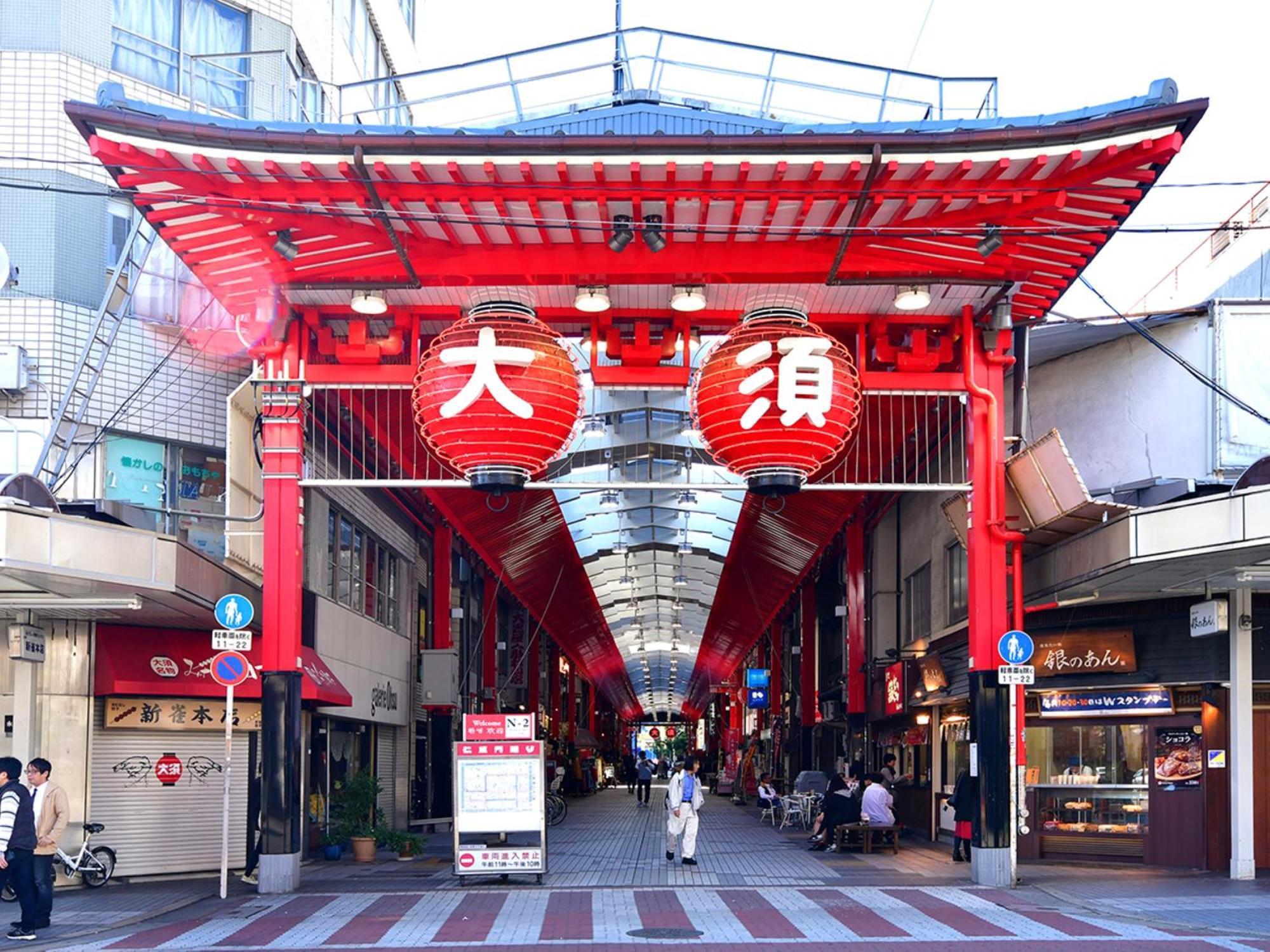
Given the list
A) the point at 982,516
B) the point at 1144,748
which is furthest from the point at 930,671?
the point at 982,516

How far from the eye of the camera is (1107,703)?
19.9 meters

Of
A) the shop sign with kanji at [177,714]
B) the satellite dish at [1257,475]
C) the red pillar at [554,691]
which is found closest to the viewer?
the satellite dish at [1257,475]

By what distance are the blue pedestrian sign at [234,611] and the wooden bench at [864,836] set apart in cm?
1075

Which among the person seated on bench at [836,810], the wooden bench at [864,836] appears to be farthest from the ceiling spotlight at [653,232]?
the person seated on bench at [836,810]

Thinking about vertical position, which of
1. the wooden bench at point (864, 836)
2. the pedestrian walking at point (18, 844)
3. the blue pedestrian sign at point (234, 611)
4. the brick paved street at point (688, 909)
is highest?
the blue pedestrian sign at point (234, 611)

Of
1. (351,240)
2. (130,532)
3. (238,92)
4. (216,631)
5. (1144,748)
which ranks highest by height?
(238,92)

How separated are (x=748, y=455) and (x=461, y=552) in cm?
2182

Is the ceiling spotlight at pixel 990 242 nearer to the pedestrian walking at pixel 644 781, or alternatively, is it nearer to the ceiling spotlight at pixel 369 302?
the ceiling spotlight at pixel 369 302

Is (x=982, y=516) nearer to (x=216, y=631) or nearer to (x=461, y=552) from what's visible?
(x=216, y=631)

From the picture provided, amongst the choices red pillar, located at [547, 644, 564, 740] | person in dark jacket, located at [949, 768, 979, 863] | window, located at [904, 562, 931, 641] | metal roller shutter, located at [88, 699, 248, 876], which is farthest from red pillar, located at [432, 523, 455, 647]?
red pillar, located at [547, 644, 564, 740]

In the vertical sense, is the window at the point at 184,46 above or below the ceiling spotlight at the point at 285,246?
above

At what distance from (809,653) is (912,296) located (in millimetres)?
25353

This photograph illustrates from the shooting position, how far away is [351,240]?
678 inches

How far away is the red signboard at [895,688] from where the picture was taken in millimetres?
27438
